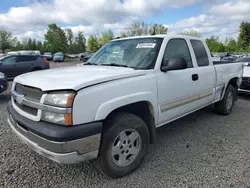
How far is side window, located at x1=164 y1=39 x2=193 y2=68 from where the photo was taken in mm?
3334

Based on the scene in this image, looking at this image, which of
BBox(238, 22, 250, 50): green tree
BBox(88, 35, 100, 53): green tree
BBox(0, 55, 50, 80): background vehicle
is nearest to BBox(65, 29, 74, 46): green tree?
BBox(88, 35, 100, 53): green tree

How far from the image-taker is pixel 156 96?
291cm

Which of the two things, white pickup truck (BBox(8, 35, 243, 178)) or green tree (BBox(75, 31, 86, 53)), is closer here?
white pickup truck (BBox(8, 35, 243, 178))

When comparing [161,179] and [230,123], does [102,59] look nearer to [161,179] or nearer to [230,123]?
[161,179]

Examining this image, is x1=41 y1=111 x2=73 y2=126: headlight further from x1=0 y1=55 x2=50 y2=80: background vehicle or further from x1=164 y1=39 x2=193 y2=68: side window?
x1=0 y1=55 x2=50 y2=80: background vehicle

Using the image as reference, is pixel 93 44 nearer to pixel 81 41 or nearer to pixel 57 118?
pixel 81 41

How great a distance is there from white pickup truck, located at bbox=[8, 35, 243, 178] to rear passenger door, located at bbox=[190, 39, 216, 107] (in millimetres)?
39

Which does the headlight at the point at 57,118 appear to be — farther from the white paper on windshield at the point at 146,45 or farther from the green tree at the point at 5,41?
the green tree at the point at 5,41

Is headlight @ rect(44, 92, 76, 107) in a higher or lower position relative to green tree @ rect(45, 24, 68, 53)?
lower

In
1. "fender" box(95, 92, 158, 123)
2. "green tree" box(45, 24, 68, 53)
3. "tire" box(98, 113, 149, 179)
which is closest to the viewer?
"fender" box(95, 92, 158, 123)

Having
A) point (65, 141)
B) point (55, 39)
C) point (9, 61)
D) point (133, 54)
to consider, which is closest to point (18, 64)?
point (9, 61)

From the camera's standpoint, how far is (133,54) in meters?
3.28

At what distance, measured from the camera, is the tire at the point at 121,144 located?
2394 millimetres

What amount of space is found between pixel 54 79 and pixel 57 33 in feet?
221
